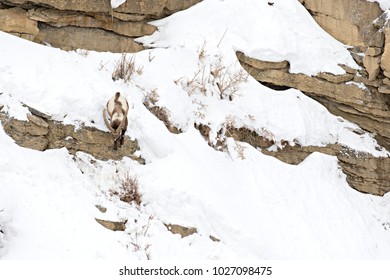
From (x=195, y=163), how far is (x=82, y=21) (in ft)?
12.3

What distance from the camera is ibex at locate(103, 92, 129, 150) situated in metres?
8.25

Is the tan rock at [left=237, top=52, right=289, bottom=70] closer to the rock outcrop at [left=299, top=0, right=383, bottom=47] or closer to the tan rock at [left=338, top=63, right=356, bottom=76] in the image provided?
the tan rock at [left=338, top=63, right=356, bottom=76]

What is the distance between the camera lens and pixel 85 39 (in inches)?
426

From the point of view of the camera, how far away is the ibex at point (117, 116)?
8.25 meters

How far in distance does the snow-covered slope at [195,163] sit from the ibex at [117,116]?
23cm

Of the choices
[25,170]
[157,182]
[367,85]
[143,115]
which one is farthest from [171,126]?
[367,85]

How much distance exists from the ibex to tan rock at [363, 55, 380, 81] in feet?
17.1

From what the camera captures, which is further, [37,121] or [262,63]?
[262,63]

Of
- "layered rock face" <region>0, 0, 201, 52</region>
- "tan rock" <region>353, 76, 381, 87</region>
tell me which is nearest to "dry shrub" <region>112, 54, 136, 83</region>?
"layered rock face" <region>0, 0, 201, 52</region>

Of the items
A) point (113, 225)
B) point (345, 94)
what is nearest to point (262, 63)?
point (345, 94)

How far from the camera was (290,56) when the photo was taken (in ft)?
37.0

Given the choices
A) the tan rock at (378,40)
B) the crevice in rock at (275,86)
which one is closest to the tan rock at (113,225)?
the crevice in rock at (275,86)

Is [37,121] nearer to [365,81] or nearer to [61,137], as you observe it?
[61,137]

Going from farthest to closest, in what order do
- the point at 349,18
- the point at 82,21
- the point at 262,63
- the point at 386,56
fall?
the point at 349,18 → the point at 262,63 → the point at 386,56 → the point at 82,21
